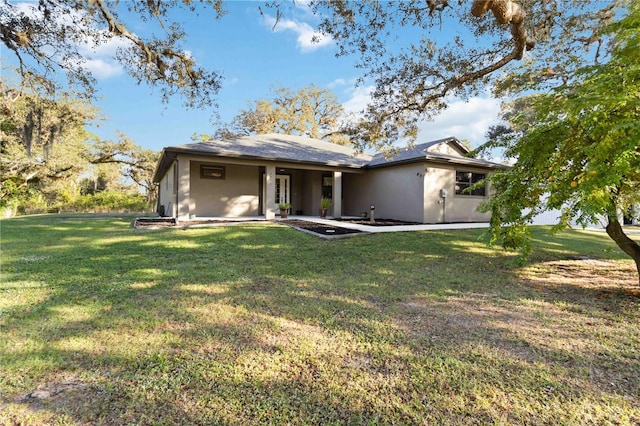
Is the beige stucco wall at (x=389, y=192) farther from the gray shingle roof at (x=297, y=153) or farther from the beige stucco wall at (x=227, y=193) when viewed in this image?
the beige stucco wall at (x=227, y=193)

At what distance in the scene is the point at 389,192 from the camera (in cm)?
1507

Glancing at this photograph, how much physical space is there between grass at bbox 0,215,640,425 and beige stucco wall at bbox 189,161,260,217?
327 inches

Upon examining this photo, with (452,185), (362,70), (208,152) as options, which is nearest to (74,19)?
(208,152)

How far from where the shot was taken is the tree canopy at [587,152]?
11.4 feet

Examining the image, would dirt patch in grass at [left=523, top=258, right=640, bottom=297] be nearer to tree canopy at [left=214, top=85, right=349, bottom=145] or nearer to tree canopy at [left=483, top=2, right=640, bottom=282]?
tree canopy at [left=483, top=2, right=640, bottom=282]

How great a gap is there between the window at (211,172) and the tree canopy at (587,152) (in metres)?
11.7

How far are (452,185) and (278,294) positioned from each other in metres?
11.7

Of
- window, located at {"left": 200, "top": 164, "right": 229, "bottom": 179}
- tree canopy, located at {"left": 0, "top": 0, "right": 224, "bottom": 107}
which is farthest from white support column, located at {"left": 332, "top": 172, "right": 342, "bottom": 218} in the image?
tree canopy, located at {"left": 0, "top": 0, "right": 224, "bottom": 107}

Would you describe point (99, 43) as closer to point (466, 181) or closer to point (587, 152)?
point (587, 152)

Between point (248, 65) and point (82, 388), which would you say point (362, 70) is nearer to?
point (248, 65)

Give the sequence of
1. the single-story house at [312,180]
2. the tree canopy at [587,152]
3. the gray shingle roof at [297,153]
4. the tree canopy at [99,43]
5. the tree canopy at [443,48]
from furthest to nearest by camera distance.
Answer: the single-story house at [312,180], the gray shingle roof at [297,153], the tree canopy at [443,48], the tree canopy at [99,43], the tree canopy at [587,152]

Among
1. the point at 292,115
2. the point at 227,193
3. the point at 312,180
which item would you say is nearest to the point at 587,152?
the point at 312,180

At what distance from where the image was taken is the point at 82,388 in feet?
7.26

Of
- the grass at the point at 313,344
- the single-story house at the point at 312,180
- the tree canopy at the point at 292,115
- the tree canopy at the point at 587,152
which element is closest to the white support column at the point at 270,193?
the single-story house at the point at 312,180
